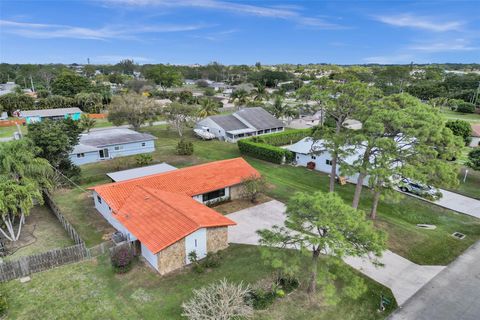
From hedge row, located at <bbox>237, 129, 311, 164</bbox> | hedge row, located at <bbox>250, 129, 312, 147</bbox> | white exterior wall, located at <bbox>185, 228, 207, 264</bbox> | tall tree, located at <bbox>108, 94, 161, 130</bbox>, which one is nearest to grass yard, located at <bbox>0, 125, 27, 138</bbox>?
tall tree, located at <bbox>108, 94, 161, 130</bbox>

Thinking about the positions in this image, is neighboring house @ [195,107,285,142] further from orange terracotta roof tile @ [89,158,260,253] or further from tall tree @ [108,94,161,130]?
orange terracotta roof tile @ [89,158,260,253]

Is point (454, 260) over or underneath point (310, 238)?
underneath

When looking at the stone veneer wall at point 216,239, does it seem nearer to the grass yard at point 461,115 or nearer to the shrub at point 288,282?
the shrub at point 288,282

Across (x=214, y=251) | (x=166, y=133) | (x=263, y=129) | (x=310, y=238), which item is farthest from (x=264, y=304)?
(x=166, y=133)

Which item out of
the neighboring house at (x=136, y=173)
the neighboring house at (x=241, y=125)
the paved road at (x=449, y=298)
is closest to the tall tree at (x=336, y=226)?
the paved road at (x=449, y=298)

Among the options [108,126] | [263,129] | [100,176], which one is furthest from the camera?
[108,126]

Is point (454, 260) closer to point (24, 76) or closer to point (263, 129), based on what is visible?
point (263, 129)
